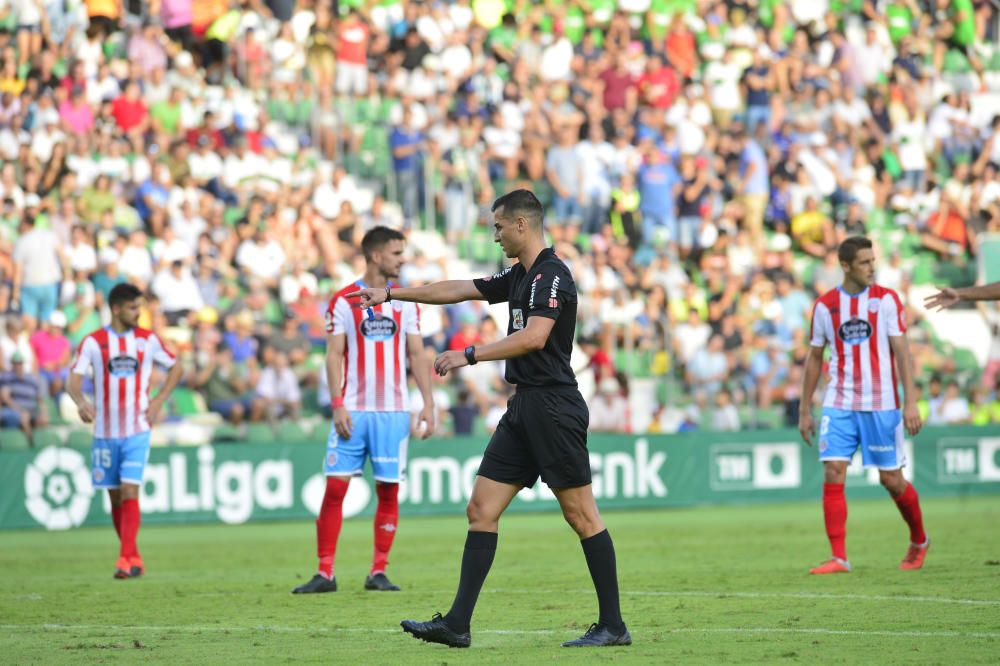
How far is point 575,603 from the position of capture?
1043 centimetres

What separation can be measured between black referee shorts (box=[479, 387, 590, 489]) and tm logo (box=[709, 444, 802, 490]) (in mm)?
13711

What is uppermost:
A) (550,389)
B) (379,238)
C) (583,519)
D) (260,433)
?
(379,238)

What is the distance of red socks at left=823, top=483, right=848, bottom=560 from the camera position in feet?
40.0

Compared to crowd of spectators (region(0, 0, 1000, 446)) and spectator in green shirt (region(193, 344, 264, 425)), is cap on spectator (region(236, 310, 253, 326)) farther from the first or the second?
spectator in green shirt (region(193, 344, 264, 425))

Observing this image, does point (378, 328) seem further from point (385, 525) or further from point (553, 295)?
point (553, 295)

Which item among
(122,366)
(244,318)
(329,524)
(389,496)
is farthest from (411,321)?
(244,318)

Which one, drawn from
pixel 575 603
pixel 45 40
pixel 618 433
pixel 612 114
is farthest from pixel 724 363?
pixel 575 603

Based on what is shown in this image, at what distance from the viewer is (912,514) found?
40.3 feet

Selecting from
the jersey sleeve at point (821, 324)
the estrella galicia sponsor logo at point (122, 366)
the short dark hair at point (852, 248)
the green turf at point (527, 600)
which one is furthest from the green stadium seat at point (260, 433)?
the short dark hair at point (852, 248)

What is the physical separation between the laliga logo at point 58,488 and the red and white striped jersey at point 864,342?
10201 millimetres

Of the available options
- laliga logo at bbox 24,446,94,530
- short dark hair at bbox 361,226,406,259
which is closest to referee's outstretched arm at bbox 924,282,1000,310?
short dark hair at bbox 361,226,406,259

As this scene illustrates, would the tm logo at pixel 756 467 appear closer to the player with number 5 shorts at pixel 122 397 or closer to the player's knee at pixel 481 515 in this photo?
the player with number 5 shorts at pixel 122 397

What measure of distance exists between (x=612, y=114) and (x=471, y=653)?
64.7 ft

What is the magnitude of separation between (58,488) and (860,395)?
10.7m
